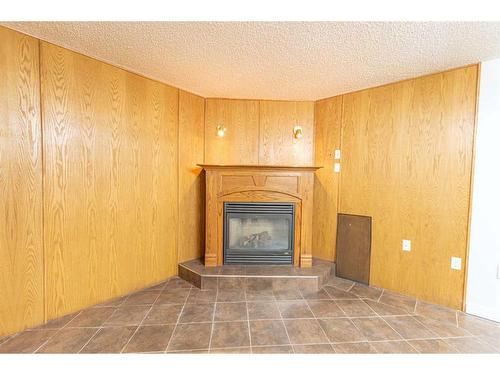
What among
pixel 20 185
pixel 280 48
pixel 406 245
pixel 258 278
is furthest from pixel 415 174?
pixel 20 185

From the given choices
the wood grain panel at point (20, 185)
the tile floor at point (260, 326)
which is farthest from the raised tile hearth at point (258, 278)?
the wood grain panel at point (20, 185)

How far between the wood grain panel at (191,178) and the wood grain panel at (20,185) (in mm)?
1350

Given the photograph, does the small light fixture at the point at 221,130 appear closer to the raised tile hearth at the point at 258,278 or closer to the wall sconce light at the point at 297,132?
the wall sconce light at the point at 297,132

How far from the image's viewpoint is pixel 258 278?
260 cm

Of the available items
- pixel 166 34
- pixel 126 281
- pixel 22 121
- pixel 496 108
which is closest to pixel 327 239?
pixel 496 108

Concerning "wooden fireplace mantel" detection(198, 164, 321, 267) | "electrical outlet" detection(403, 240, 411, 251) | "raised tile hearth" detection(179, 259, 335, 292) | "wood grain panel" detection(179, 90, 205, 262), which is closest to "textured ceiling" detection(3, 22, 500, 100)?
"wood grain panel" detection(179, 90, 205, 262)

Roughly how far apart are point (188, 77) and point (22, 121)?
1.47 meters

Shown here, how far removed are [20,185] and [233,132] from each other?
87.3 inches

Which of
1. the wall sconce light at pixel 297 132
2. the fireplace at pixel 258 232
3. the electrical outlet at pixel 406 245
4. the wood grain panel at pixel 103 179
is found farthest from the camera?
the wall sconce light at pixel 297 132

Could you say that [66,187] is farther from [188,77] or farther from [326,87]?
[326,87]

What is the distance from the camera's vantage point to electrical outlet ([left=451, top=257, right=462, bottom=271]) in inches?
86.9

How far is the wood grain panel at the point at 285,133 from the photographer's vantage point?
10.6 ft

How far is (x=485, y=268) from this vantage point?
6.84 ft

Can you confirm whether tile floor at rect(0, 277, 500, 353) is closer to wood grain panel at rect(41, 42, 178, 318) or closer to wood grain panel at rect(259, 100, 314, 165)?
wood grain panel at rect(41, 42, 178, 318)
